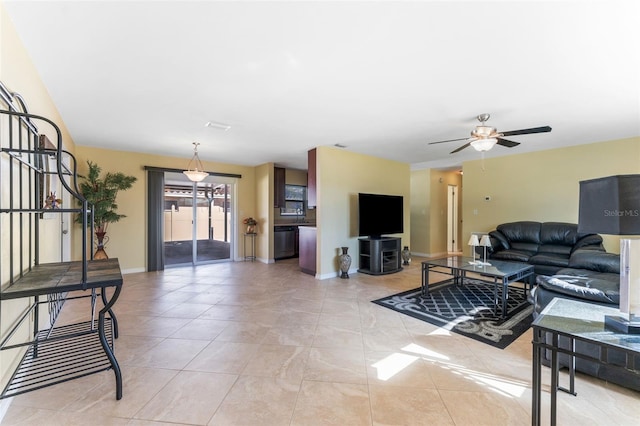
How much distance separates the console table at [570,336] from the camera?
1.14 meters

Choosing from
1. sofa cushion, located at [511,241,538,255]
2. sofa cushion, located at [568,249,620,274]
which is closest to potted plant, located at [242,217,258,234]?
sofa cushion, located at [511,241,538,255]

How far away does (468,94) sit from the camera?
112 inches

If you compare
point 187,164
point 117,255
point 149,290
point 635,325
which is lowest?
point 149,290

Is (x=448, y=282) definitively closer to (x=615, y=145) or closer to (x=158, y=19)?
(x=615, y=145)

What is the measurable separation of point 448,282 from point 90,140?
6529mm

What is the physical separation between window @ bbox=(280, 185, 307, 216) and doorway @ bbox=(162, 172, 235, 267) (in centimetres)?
150

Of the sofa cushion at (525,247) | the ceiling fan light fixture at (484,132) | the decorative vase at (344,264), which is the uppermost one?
the ceiling fan light fixture at (484,132)

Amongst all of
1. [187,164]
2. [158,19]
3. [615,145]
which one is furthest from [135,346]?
[615,145]

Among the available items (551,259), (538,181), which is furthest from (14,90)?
(538,181)

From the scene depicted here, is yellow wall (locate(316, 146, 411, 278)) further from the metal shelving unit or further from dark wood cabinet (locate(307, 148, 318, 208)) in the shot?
the metal shelving unit

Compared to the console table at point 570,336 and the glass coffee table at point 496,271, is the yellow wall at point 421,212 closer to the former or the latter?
the glass coffee table at point 496,271

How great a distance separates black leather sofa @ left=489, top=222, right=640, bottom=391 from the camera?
1968mm

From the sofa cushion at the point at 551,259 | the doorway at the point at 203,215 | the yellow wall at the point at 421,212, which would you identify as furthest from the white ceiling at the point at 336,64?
the yellow wall at the point at 421,212

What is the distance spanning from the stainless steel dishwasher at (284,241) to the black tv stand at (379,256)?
2.30 meters
